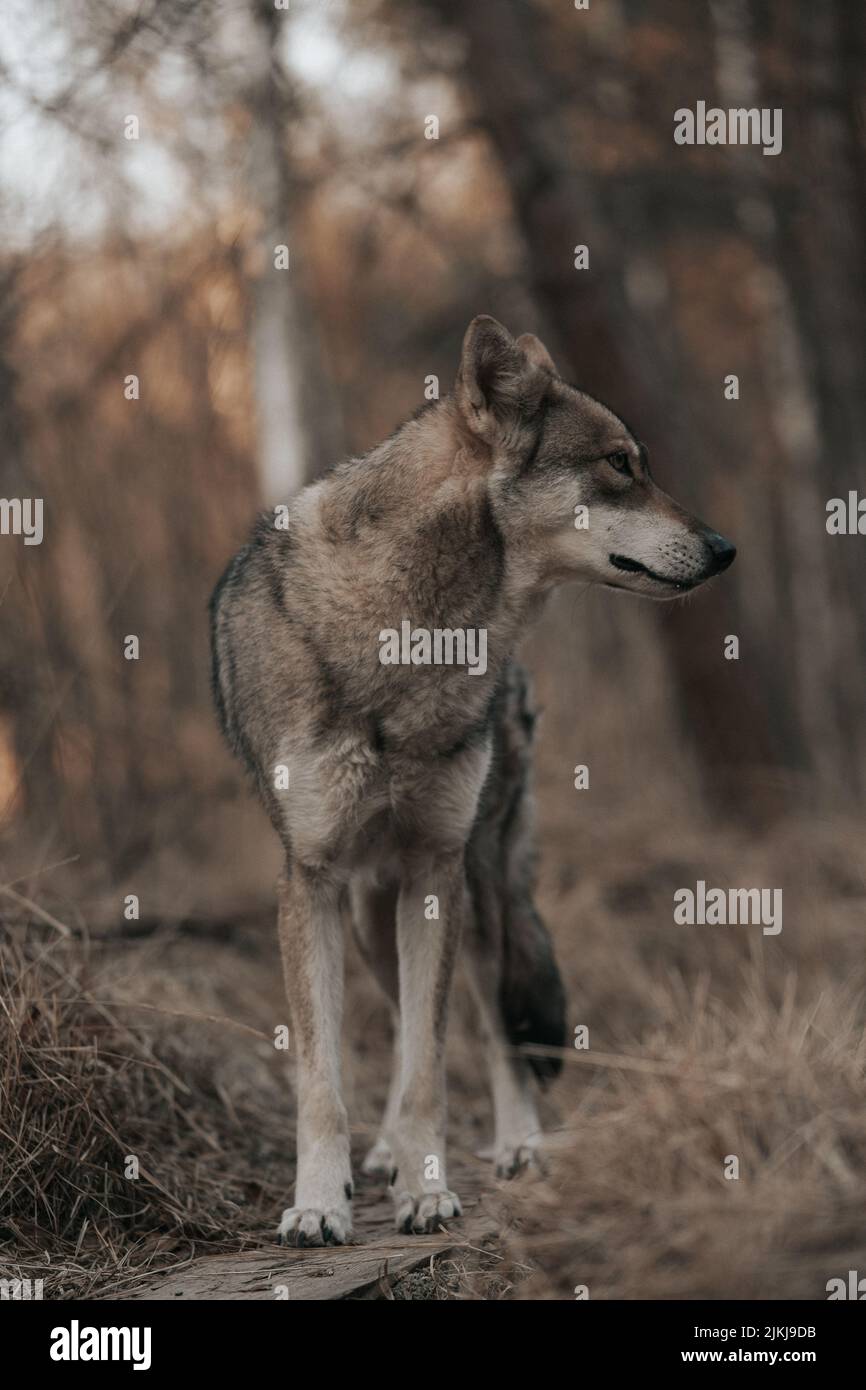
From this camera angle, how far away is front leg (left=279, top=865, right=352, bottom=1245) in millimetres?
3807

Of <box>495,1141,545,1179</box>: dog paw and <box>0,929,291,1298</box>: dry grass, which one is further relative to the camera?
<box>495,1141,545,1179</box>: dog paw

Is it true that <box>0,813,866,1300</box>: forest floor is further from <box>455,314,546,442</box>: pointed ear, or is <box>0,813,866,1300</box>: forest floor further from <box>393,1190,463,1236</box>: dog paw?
<box>455,314,546,442</box>: pointed ear

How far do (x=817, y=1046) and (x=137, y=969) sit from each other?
9.11ft

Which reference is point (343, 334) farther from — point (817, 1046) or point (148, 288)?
point (817, 1046)

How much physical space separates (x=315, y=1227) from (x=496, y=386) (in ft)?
8.27

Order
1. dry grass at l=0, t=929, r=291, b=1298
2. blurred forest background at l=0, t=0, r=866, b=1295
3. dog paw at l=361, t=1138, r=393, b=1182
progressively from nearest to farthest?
dry grass at l=0, t=929, r=291, b=1298 → dog paw at l=361, t=1138, r=393, b=1182 → blurred forest background at l=0, t=0, r=866, b=1295

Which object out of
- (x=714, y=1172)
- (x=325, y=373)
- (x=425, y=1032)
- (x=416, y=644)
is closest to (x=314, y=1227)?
(x=425, y=1032)

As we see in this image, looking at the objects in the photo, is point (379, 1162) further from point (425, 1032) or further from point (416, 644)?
point (416, 644)

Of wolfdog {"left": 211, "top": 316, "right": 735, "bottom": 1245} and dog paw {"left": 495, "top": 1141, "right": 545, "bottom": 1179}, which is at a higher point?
wolfdog {"left": 211, "top": 316, "right": 735, "bottom": 1245}

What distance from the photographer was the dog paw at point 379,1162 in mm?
4814

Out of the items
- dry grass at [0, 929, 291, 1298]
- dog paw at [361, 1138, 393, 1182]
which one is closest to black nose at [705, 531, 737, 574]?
dry grass at [0, 929, 291, 1298]

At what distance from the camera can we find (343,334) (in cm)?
1549
